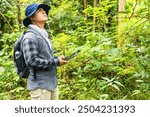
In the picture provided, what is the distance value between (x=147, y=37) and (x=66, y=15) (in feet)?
11.7

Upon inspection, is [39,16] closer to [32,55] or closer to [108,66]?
[32,55]

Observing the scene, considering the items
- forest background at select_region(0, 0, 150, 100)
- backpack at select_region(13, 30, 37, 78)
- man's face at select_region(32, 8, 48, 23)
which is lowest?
forest background at select_region(0, 0, 150, 100)

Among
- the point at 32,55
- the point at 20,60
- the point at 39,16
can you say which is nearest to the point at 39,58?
the point at 32,55

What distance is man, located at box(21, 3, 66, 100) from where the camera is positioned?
342cm

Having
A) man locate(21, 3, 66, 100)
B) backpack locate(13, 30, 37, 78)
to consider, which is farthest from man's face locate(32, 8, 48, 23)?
backpack locate(13, 30, 37, 78)

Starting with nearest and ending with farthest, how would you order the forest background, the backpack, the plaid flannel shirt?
the plaid flannel shirt < the backpack < the forest background

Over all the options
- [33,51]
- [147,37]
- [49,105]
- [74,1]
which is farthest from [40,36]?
[74,1]

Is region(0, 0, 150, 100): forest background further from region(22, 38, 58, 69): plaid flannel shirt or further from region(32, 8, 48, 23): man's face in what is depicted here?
region(22, 38, 58, 69): plaid flannel shirt

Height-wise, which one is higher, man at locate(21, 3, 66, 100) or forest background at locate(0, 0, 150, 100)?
man at locate(21, 3, 66, 100)

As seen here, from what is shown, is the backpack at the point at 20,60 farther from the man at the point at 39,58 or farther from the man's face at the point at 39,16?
the man's face at the point at 39,16

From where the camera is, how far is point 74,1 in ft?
28.3

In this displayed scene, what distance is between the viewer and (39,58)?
136 inches

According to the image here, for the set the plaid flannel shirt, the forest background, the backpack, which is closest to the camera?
the plaid flannel shirt

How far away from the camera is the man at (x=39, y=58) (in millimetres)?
3422
